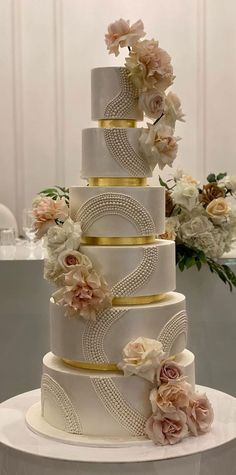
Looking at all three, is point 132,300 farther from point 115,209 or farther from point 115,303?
point 115,209

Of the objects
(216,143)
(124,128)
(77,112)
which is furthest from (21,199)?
(124,128)

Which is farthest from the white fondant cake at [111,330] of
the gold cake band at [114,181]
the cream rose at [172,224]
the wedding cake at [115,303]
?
the cream rose at [172,224]

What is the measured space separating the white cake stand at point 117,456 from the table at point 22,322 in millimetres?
1059

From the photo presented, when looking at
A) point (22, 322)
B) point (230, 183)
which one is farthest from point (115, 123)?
point (22, 322)

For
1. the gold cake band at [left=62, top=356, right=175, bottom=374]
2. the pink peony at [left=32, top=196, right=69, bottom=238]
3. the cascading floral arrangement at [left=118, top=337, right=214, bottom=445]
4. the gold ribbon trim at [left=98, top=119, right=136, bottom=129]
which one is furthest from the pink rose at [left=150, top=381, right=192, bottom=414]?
the gold ribbon trim at [left=98, top=119, right=136, bottom=129]

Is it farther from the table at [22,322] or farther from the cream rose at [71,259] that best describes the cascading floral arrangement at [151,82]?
the table at [22,322]

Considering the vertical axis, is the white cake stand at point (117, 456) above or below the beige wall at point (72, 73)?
below

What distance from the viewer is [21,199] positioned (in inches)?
230

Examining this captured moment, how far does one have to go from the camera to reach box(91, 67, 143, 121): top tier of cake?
6.03 ft

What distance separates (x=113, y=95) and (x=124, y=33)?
0.49ft

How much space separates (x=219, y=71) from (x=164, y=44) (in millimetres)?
471

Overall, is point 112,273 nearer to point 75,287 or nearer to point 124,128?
point 75,287

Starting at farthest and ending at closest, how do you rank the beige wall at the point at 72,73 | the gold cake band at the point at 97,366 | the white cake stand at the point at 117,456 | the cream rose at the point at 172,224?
1. the beige wall at the point at 72,73
2. the cream rose at the point at 172,224
3. the gold cake band at the point at 97,366
4. the white cake stand at the point at 117,456

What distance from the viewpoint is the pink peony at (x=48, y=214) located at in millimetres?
1857
